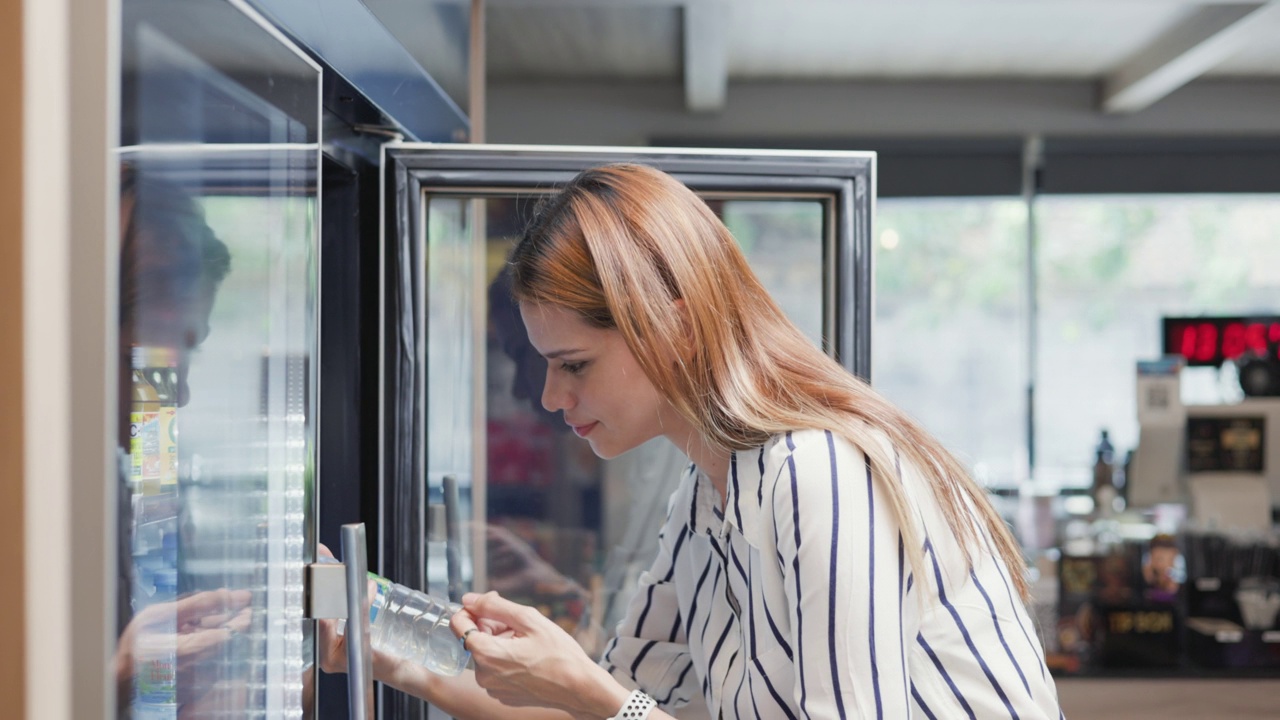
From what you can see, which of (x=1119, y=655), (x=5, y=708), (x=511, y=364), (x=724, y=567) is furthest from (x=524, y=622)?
(x=1119, y=655)

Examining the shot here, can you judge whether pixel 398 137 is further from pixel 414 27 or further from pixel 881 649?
pixel 881 649

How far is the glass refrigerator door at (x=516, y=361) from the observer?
1447 millimetres

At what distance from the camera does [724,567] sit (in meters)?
1.20

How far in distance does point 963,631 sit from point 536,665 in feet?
1.49

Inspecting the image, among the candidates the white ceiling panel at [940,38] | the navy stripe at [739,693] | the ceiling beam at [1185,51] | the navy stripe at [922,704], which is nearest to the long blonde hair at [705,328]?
the navy stripe at [922,704]

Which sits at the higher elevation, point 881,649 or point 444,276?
point 444,276

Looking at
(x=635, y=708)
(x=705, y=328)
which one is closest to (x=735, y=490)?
(x=705, y=328)

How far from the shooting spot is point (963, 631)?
3.27 ft

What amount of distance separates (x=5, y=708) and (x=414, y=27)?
3.84 feet

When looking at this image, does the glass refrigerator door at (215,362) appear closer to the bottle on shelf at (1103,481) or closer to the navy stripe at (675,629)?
the navy stripe at (675,629)

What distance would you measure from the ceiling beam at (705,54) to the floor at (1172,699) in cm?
248

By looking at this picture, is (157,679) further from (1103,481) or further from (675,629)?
(1103,481)

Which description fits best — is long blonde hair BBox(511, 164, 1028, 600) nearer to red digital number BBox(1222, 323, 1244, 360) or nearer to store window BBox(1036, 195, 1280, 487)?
red digital number BBox(1222, 323, 1244, 360)

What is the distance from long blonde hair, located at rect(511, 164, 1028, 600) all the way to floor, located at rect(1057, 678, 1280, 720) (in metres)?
2.97
